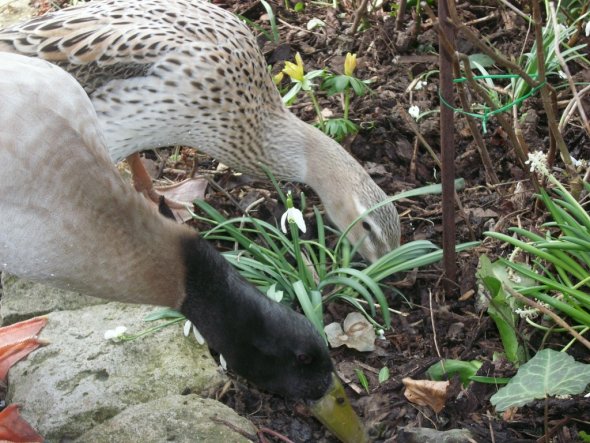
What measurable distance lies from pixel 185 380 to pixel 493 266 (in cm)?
146

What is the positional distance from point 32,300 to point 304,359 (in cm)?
172

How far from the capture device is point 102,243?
3.68m

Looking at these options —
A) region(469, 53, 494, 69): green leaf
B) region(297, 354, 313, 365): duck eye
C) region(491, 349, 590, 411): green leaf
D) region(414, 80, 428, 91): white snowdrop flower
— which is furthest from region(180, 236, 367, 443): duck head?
region(469, 53, 494, 69): green leaf

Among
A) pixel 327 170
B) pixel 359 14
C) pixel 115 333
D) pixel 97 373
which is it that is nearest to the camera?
pixel 97 373

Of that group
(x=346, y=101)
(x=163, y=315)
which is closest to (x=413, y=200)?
(x=346, y=101)

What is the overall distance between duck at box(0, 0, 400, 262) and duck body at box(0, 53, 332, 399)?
0.57 meters

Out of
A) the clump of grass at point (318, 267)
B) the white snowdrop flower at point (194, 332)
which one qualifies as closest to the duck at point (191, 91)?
the clump of grass at point (318, 267)

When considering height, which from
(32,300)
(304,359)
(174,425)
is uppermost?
(304,359)

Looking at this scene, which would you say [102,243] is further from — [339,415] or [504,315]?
[504,315]

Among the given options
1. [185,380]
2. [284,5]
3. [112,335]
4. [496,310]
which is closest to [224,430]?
[185,380]

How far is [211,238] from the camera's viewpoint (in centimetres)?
495

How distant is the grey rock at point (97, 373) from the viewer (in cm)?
404

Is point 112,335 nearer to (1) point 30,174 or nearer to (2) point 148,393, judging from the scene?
(2) point 148,393

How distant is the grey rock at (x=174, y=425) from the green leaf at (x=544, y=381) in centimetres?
108
